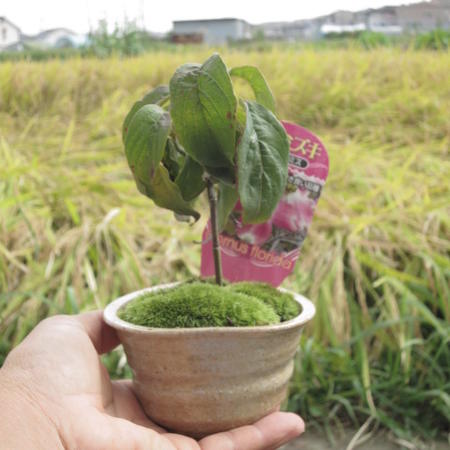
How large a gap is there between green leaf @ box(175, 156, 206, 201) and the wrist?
27cm

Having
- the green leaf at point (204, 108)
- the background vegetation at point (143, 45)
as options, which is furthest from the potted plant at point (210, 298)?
the background vegetation at point (143, 45)

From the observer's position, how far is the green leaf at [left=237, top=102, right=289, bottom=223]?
59cm

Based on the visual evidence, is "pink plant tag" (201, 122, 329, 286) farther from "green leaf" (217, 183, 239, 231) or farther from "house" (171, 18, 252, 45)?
"house" (171, 18, 252, 45)

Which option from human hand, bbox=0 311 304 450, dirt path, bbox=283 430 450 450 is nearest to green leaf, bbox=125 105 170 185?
human hand, bbox=0 311 304 450

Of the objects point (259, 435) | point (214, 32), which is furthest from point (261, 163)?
point (214, 32)

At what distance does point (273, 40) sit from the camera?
4.43 metres

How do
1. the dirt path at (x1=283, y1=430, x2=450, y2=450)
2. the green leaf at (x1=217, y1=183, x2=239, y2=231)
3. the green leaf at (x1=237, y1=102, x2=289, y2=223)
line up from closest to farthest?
the green leaf at (x1=237, y1=102, x2=289, y2=223)
the green leaf at (x1=217, y1=183, x2=239, y2=231)
the dirt path at (x1=283, y1=430, x2=450, y2=450)

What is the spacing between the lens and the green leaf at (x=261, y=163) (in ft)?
1.92

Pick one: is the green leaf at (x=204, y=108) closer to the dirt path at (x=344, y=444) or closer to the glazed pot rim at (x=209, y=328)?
the glazed pot rim at (x=209, y=328)

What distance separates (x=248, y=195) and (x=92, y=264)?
3.33 ft

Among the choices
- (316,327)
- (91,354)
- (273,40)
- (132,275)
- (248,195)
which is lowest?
(316,327)

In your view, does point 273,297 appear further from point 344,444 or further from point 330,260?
point 330,260

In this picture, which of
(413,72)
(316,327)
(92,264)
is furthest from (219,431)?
(413,72)

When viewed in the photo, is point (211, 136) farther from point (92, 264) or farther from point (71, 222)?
point (71, 222)
